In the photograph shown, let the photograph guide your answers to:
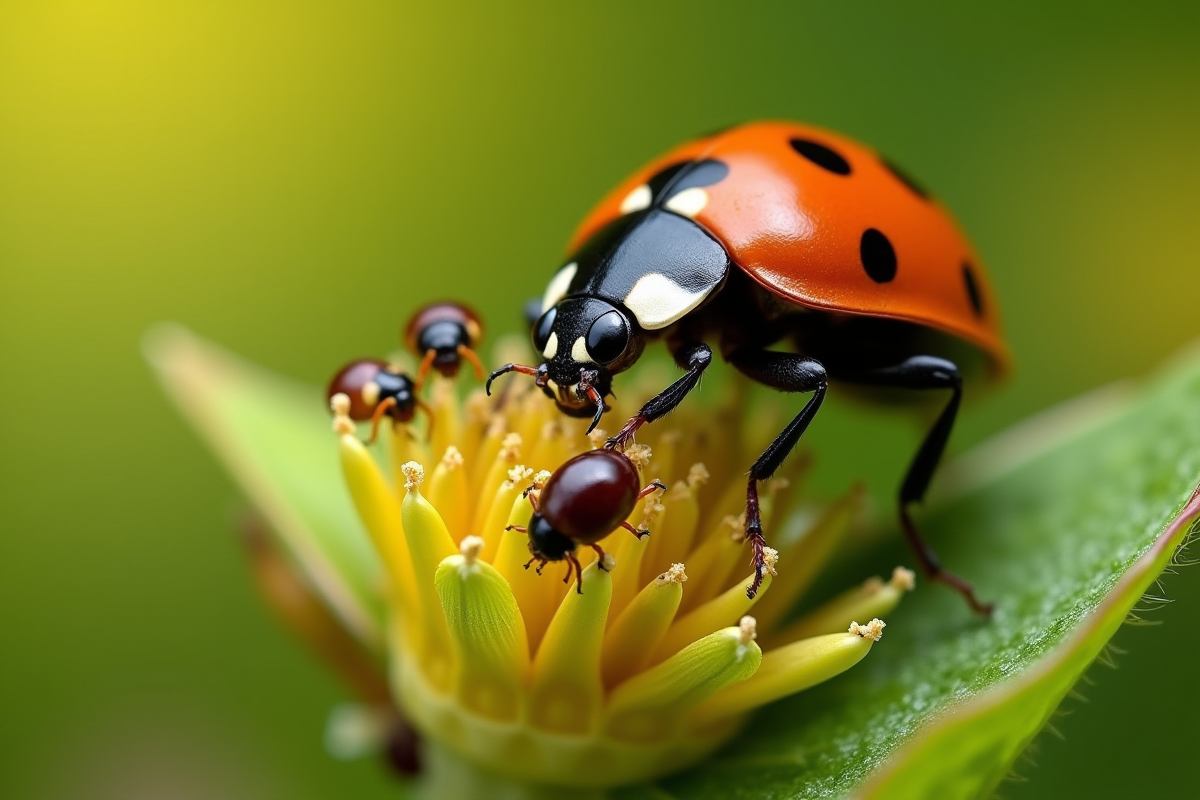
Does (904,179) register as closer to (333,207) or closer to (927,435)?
(927,435)

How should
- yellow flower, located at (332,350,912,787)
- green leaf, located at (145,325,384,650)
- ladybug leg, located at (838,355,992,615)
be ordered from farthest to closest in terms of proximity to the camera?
green leaf, located at (145,325,384,650), ladybug leg, located at (838,355,992,615), yellow flower, located at (332,350,912,787)

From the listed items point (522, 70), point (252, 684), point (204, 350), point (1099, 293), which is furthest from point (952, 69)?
point (252, 684)

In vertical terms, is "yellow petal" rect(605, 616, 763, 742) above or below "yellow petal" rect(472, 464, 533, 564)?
below

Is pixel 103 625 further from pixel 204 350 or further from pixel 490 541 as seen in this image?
pixel 490 541

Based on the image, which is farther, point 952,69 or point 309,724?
point 952,69

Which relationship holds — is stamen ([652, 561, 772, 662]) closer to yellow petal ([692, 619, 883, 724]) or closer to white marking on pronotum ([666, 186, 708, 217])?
yellow petal ([692, 619, 883, 724])

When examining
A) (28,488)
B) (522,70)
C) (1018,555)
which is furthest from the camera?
(522,70)

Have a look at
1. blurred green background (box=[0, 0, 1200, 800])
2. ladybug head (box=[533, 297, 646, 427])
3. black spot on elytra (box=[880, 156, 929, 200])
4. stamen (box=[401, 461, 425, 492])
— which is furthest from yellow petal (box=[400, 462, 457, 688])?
blurred green background (box=[0, 0, 1200, 800])
